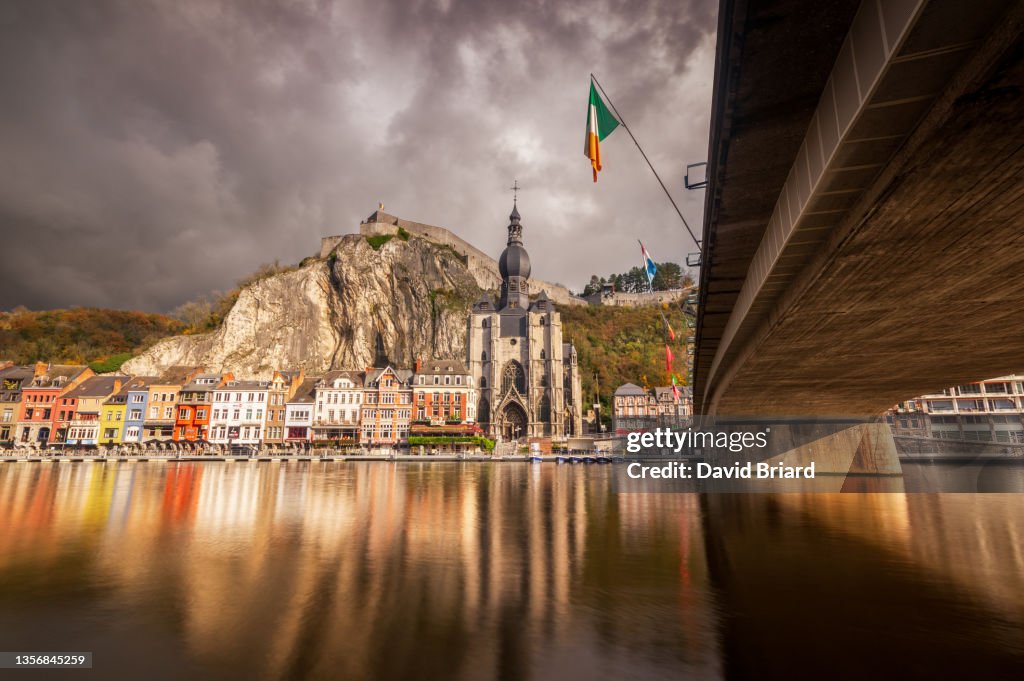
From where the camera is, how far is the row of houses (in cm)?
7069

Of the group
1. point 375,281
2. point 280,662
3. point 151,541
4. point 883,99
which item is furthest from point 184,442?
point 883,99

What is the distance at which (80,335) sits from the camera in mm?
103688

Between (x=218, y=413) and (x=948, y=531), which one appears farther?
(x=218, y=413)

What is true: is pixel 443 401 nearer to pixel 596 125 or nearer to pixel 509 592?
pixel 509 592

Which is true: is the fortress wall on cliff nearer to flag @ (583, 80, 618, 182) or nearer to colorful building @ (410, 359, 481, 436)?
colorful building @ (410, 359, 481, 436)

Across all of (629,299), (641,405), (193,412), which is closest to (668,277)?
(629,299)

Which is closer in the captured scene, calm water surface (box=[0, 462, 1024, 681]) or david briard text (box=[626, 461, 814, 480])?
calm water surface (box=[0, 462, 1024, 681])

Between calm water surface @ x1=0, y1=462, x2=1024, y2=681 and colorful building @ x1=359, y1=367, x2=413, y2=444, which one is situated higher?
colorful building @ x1=359, y1=367, x2=413, y2=444

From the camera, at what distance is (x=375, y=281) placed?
104 m

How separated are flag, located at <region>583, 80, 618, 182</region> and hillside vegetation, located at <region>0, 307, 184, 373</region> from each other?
10754 centimetres

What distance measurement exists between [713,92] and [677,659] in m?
9.64

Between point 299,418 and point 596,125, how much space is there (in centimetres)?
6952

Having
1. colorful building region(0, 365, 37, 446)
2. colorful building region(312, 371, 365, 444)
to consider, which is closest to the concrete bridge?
colorful building region(312, 371, 365, 444)

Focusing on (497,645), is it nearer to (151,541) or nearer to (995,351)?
(151,541)
